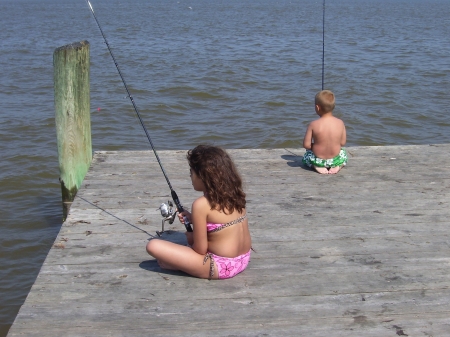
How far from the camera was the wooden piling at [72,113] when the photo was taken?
17.4ft

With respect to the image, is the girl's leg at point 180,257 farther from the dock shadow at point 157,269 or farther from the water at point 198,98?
the water at point 198,98

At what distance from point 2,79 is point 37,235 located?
7.82 meters

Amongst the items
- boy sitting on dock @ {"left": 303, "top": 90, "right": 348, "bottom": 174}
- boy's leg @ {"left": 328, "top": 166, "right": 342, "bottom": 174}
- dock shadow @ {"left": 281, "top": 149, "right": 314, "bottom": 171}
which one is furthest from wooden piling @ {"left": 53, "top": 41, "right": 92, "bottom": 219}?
boy's leg @ {"left": 328, "top": 166, "right": 342, "bottom": 174}

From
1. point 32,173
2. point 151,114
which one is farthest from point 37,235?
point 151,114

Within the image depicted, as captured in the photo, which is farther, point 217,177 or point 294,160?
point 294,160

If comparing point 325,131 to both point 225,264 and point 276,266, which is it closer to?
point 276,266

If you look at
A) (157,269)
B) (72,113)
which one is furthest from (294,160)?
(157,269)

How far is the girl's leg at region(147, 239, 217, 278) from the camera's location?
3.36 metres

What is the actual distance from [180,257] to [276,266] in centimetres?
57

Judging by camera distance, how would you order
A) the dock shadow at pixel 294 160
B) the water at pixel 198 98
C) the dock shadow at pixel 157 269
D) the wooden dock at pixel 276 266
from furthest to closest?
the water at pixel 198 98, the dock shadow at pixel 294 160, the dock shadow at pixel 157 269, the wooden dock at pixel 276 266

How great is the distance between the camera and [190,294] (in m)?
3.26

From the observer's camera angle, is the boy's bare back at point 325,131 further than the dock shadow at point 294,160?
No

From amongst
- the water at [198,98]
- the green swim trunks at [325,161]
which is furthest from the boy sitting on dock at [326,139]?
the water at [198,98]

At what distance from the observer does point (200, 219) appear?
10.8 feet
